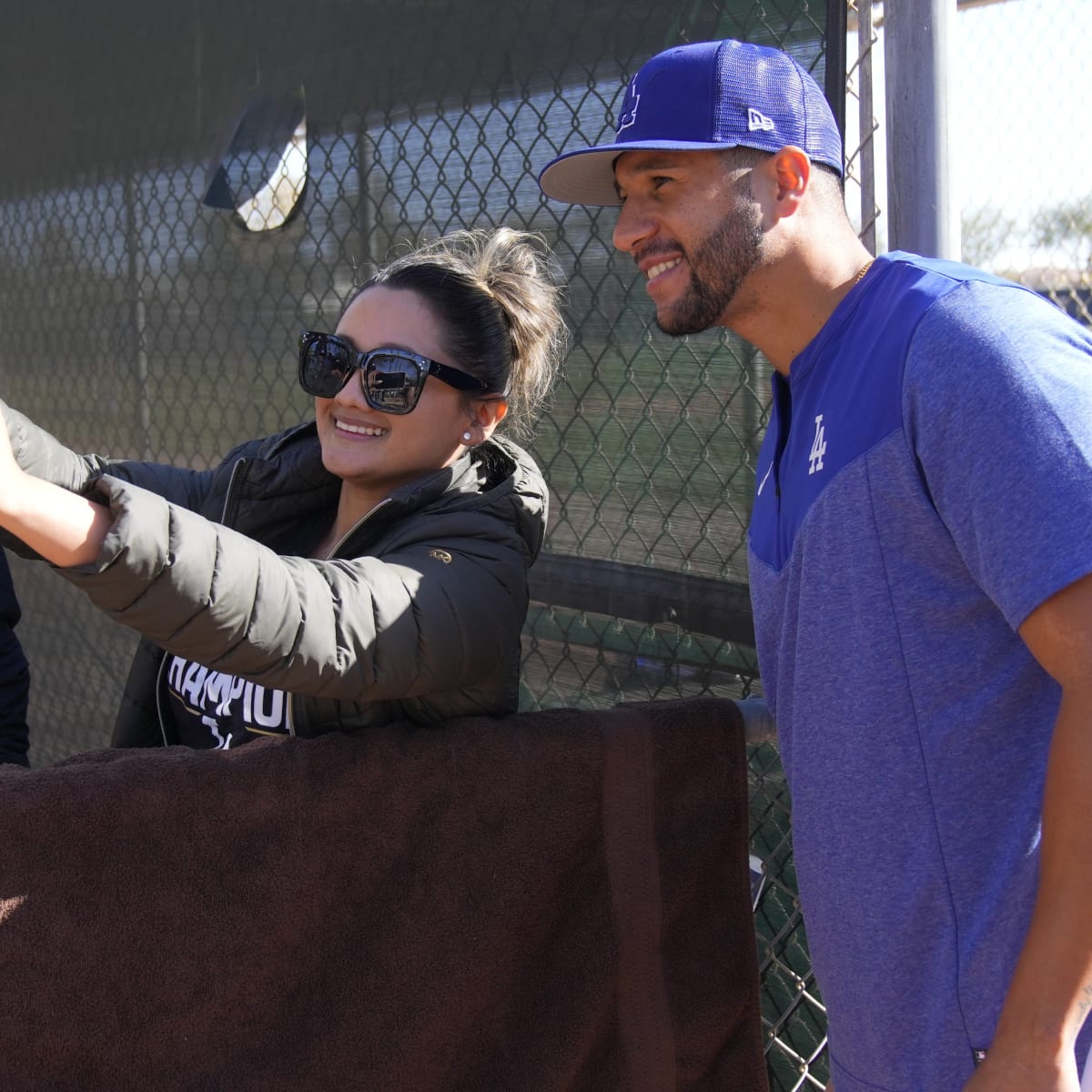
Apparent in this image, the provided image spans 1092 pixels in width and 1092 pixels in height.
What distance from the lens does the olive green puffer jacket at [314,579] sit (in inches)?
50.5

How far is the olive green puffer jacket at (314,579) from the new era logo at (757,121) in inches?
26.2

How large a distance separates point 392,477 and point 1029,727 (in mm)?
1121

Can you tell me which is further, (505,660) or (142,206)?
(142,206)

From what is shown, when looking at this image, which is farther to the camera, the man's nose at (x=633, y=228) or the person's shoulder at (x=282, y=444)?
the person's shoulder at (x=282, y=444)

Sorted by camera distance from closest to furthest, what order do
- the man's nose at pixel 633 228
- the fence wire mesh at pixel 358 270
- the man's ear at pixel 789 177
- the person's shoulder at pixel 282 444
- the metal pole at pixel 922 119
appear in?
the man's ear at pixel 789 177
the man's nose at pixel 633 228
the metal pole at pixel 922 119
the person's shoulder at pixel 282 444
the fence wire mesh at pixel 358 270

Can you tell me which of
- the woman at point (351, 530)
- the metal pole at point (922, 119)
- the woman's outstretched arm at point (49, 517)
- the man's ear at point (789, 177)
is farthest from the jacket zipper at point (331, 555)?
the metal pole at point (922, 119)

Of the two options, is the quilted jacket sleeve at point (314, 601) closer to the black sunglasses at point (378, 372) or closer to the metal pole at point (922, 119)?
the black sunglasses at point (378, 372)

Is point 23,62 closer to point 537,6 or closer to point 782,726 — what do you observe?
point 537,6

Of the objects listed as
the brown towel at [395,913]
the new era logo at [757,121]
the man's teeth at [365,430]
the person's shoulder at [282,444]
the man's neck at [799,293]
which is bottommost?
the brown towel at [395,913]

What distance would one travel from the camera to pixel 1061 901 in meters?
1.14

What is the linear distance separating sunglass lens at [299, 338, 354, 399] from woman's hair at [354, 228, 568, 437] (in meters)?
0.17

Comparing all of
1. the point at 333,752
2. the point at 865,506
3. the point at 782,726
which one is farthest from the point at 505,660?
the point at 865,506

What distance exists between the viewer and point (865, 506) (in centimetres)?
130

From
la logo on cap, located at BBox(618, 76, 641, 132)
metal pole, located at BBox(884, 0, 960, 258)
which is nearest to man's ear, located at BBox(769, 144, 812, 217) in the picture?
la logo on cap, located at BBox(618, 76, 641, 132)
